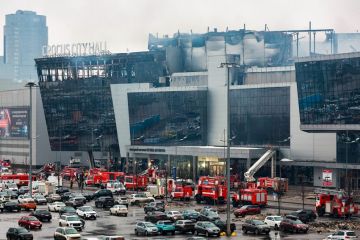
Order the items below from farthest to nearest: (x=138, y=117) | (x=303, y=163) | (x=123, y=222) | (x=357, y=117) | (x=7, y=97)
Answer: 1. (x=7, y=97)
2. (x=138, y=117)
3. (x=303, y=163)
4. (x=357, y=117)
5. (x=123, y=222)

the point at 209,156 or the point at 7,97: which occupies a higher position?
the point at 7,97

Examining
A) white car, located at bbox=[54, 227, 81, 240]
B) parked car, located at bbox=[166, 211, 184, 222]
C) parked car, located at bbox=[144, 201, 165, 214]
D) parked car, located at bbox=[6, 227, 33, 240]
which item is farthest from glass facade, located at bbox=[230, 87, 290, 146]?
parked car, located at bbox=[6, 227, 33, 240]

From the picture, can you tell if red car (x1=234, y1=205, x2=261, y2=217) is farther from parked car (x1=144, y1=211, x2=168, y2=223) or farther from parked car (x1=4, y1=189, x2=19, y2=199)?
parked car (x1=4, y1=189, x2=19, y2=199)

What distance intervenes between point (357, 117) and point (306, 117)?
9.61 meters

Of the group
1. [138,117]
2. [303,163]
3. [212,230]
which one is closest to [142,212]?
[212,230]

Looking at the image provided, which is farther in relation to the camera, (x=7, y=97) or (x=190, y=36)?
(x=7, y=97)

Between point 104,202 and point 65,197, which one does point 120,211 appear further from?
point 65,197

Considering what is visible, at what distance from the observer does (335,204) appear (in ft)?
301

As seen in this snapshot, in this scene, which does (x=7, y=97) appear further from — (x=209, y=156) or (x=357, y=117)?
(x=357, y=117)

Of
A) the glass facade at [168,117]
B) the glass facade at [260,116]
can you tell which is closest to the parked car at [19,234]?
the glass facade at [260,116]

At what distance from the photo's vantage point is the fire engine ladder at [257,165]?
421 feet

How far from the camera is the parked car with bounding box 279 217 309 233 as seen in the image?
254 ft

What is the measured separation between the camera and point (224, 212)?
9781cm

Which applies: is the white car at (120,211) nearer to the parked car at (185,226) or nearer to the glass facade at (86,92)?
the parked car at (185,226)
